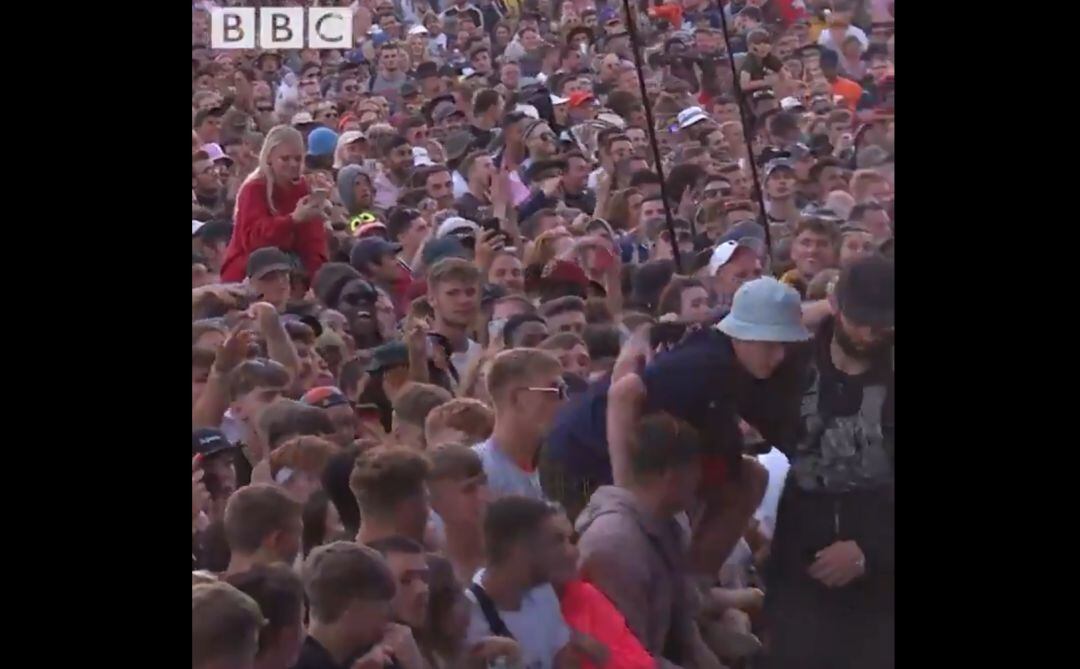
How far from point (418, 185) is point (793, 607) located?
1541 mm

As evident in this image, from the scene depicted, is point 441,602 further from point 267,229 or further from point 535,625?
point 267,229

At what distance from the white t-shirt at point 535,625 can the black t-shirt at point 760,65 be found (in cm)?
151

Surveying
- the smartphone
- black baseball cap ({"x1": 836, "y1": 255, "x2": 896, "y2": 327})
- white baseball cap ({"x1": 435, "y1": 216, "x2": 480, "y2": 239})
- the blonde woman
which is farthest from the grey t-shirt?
black baseball cap ({"x1": 836, "y1": 255, "x2": 896, "y2": 327})

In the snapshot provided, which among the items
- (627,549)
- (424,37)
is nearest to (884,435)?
(627,549)

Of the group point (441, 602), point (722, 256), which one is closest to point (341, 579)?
point (441, 602)

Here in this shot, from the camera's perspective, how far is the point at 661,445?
552 cm

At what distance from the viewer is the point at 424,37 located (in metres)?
5.56

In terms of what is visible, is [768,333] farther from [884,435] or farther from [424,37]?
[424,37]

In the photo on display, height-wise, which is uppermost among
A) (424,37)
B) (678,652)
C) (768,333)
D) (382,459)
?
(424,37)

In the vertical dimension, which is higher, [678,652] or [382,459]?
[382,459]

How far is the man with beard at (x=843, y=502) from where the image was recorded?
18.1 ft

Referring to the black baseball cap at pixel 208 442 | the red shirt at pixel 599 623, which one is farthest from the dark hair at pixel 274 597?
the red shirt at pixel 599 623

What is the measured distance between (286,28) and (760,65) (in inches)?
51.1

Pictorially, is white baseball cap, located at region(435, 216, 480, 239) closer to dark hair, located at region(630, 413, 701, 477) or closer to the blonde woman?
the blonde woman
